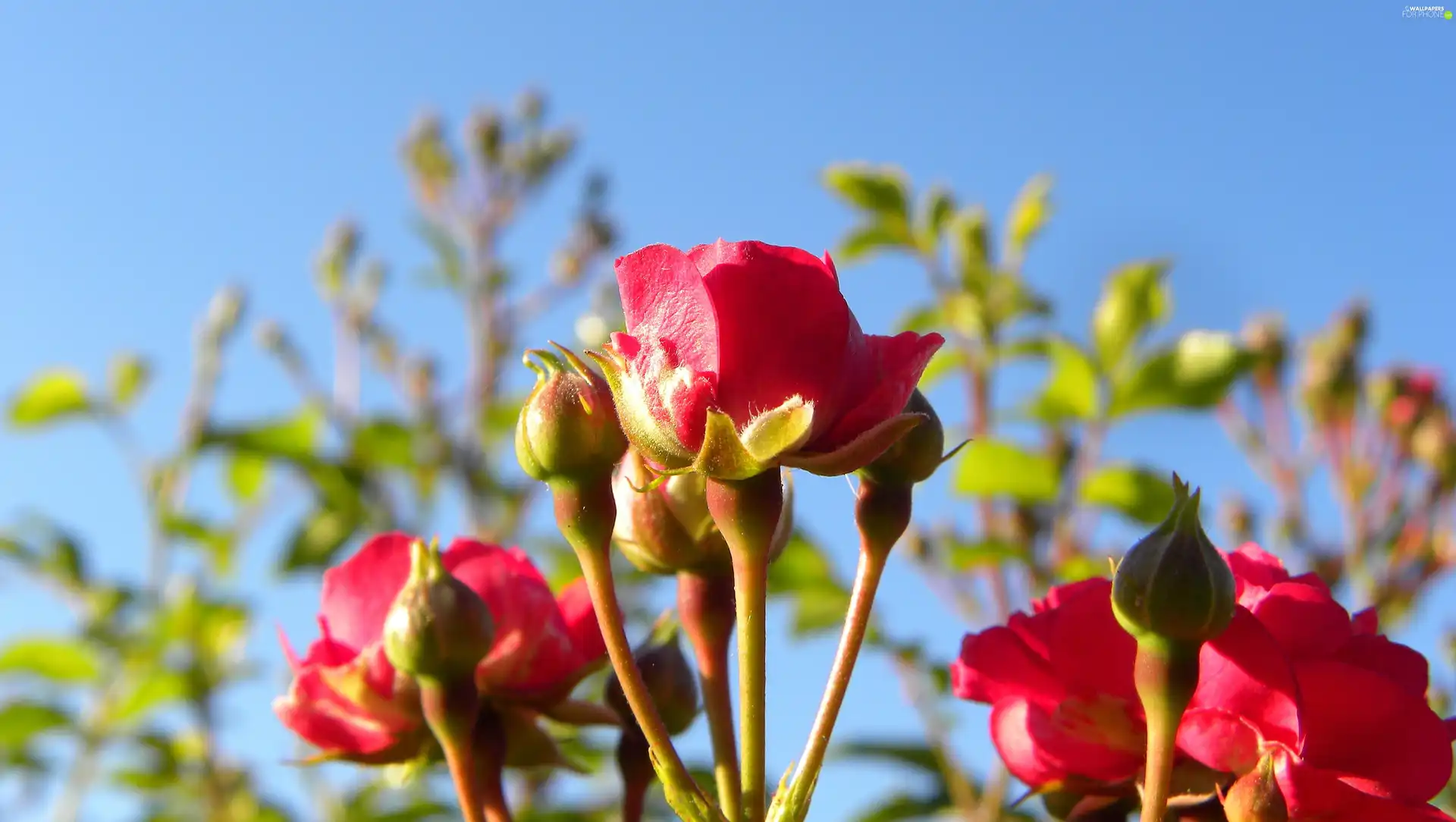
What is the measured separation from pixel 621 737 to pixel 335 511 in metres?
2.23

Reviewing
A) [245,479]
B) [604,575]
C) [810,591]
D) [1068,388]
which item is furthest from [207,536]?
[604,575]

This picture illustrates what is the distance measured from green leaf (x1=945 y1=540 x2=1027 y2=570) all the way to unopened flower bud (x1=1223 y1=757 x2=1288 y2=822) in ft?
3.99

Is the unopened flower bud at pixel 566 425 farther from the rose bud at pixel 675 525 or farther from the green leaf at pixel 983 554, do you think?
the green leaf at pixel 983 554

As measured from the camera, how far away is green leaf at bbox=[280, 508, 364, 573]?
Result: 297 centimetres

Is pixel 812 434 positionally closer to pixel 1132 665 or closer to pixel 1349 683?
pixel 1132 665

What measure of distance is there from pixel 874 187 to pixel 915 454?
1548 mm

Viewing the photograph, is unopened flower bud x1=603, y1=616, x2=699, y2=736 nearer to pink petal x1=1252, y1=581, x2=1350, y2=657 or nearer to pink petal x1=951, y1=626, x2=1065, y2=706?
pink petal x1=951, y1=626, x2=1065, y2=706

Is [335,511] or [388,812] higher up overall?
[335,511]

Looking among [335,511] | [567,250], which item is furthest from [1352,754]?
[567,250]

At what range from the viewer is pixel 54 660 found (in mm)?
3131

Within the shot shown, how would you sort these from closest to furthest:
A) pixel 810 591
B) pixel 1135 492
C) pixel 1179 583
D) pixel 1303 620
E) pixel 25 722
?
pixel 1179 583, pixel 1303 620, pixel 1135 492, pixel 810 591, pixel 25 722

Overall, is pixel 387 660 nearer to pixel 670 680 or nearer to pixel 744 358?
pixel 670 680

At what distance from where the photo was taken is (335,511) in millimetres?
3090

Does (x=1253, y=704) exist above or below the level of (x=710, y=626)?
below
